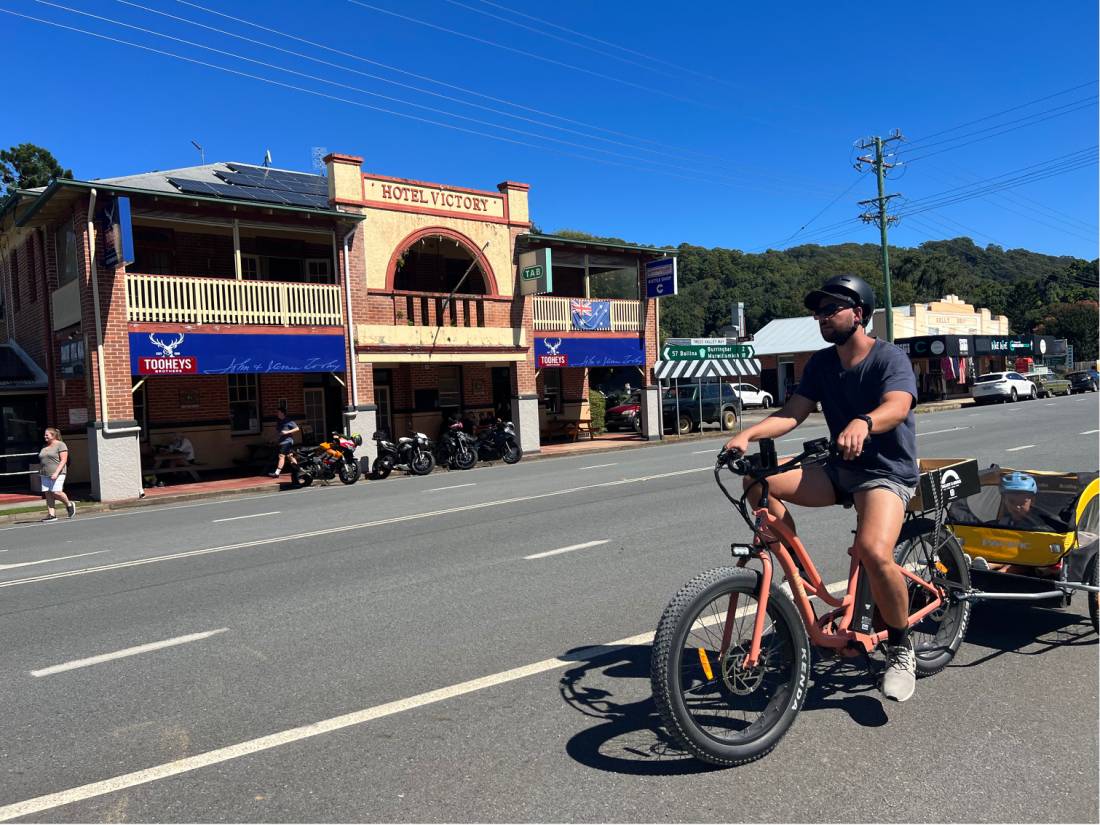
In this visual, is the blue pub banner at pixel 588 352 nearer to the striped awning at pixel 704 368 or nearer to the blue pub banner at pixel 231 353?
the striped awning at pixel 704 368

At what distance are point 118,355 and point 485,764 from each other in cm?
1627

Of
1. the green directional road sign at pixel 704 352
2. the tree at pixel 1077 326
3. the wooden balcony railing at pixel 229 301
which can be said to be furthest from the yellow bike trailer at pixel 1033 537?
the tree at pixel 1077 326

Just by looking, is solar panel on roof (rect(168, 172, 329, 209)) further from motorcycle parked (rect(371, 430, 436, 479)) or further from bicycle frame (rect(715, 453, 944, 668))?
bicycle frame (rect(715, 453, 944, 668))

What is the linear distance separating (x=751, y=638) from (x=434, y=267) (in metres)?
22.2

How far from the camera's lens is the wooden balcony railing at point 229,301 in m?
17.5

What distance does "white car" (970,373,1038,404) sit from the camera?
134 ft

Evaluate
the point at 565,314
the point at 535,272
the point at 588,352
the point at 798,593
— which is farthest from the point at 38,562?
the point at 588,352

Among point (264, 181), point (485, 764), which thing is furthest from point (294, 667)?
point (264, 181)

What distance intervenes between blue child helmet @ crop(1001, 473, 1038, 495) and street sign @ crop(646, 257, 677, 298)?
835 inches

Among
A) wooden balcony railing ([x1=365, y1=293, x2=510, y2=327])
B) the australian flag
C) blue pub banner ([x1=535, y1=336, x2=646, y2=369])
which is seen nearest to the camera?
wooden balcony railing ([x1=365, y1=293, x2=510, y2=327])

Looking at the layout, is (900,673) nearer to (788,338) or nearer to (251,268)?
(251,268)

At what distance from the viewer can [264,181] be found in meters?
22.4

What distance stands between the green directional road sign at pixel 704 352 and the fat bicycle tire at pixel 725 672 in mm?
22863

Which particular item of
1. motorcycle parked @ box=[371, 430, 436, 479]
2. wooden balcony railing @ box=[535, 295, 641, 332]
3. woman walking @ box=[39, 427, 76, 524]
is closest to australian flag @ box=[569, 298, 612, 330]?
wooden balcony railing @ box=[535, 295, 641, 332]
